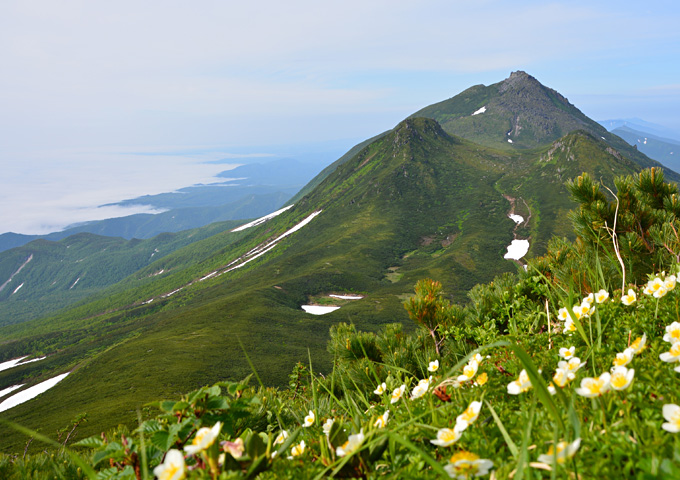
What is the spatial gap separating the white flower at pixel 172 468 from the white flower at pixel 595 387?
1526mm

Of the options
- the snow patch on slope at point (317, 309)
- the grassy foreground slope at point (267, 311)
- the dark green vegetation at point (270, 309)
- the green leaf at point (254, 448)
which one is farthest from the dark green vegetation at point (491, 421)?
the snow patch on slope at point (317, 309)

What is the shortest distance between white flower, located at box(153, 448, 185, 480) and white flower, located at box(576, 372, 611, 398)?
153 cm

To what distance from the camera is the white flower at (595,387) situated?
142 cm

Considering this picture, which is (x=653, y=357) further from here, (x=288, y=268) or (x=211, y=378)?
(x=288, y=268)

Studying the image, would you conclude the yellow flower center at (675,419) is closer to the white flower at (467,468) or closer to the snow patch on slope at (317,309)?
the white flower at (467,468)

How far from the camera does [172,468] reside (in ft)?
4.63

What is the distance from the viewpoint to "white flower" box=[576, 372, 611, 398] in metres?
1.42

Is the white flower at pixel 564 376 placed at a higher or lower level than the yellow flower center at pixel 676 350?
lower

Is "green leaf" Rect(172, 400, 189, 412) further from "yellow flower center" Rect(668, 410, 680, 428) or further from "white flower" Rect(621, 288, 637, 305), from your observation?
"white flower" Rect(621, 288, 637, 305)

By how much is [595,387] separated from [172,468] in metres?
1.71

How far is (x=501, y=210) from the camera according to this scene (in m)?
185

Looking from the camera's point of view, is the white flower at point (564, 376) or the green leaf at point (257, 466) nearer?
the green leaf at point (257, 466)

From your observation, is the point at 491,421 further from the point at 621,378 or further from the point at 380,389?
the point at 380,389

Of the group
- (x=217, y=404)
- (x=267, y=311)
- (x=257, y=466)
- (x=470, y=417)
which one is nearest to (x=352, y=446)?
(x=257, y=466)
